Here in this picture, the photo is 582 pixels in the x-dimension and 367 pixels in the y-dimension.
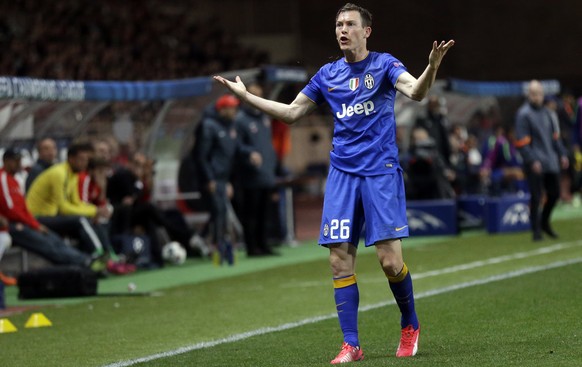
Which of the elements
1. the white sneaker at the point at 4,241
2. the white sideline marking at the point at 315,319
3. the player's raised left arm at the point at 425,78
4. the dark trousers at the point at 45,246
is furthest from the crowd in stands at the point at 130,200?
the player's raised left arm at the point at 425,78

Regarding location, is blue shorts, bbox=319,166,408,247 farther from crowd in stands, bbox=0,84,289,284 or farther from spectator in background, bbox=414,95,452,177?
spectator in background, bbox=414,95,452,177

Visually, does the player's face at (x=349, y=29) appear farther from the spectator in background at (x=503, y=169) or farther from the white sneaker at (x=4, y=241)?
the spectator in background at (x=503, y=169)

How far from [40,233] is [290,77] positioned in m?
6.09

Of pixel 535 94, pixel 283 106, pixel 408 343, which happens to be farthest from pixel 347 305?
pixel 535 94

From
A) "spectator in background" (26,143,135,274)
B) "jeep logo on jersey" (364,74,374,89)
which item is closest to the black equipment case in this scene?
"spectator in background" (26,143,135,274)

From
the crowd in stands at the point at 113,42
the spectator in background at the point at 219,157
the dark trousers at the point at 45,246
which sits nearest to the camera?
the dark trousers at the point at 45,246

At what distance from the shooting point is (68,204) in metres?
16.7

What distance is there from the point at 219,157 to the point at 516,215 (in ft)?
17.9

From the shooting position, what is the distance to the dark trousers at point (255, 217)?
18391mm

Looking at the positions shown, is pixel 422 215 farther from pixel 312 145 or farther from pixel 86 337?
pixel 312 145

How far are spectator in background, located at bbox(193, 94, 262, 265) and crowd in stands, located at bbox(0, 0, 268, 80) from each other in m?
11.9

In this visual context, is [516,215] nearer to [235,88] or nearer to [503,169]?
[503,169]

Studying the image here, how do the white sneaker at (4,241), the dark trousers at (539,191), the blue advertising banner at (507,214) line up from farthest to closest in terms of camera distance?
the blue advertising banner at (507,214) < the dark trousers at (539,191) < the white sneaker at (4,241)

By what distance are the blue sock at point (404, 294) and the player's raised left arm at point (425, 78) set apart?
43.0 inches
